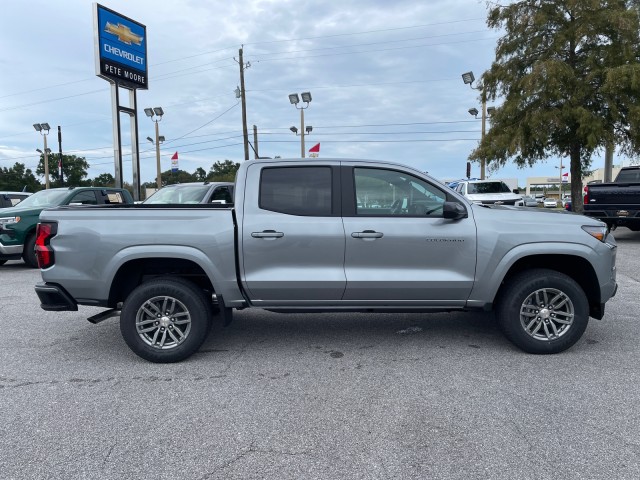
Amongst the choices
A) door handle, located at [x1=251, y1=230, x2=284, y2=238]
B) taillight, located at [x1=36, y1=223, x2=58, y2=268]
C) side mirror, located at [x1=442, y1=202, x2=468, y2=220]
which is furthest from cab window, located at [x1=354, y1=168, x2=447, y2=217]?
taillight, located at [x1=36, y1=223, x2=58, y2=268]

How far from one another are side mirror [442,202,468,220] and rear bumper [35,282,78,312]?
351 centimetres

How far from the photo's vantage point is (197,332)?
438 cm

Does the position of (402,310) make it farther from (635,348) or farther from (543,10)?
(543,10)

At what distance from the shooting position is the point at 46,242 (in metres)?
4.36

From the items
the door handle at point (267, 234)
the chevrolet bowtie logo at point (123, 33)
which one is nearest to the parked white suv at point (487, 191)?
the door handle at point (267, 234)

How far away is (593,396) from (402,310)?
1670 millimetres

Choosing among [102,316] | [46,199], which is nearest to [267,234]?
[102,316]

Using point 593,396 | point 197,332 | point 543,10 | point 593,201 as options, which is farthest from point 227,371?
point 543,10

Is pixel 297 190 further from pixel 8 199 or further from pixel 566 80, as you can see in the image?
pixel 566 80

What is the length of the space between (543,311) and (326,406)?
2.30 metres

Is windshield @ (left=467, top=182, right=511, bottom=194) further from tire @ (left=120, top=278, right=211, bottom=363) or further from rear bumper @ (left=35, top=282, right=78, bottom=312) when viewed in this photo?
rear bumper @ (left=35, top=282, right=78, bottom=312)

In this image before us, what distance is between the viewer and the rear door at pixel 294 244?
14.2 feet

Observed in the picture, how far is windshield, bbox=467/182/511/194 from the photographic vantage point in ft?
61.2

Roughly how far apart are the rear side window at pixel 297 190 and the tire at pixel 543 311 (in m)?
1.91
